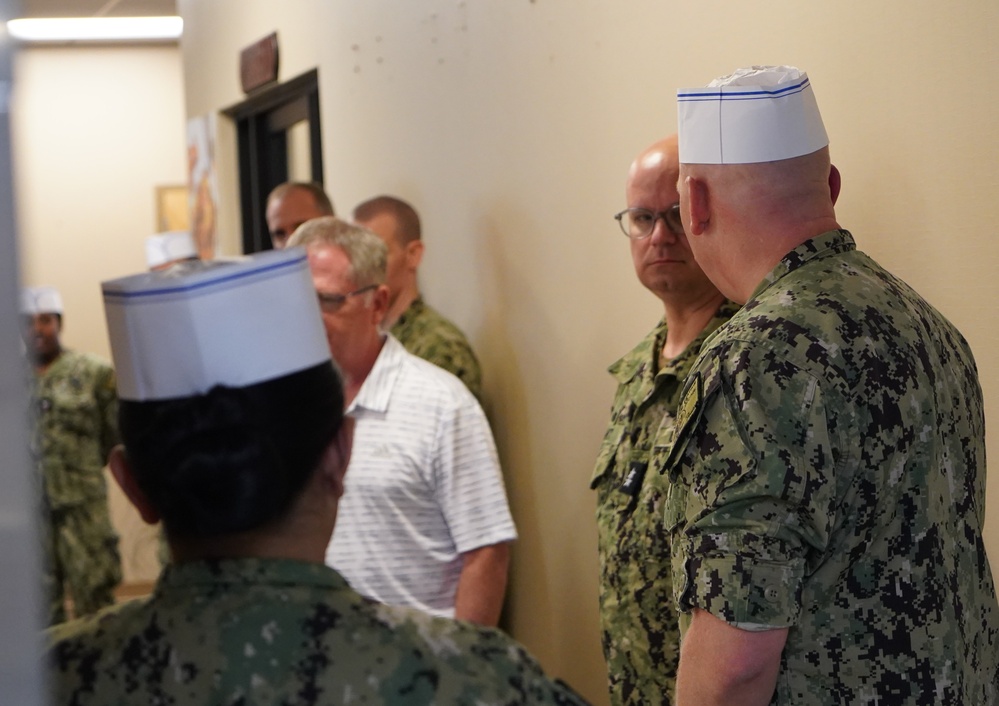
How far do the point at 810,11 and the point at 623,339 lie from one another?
85 cm

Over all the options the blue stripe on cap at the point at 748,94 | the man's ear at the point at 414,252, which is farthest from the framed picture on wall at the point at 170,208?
the blue stripe on cap at the point at 748,94

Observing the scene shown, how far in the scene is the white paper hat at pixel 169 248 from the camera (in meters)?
5.01

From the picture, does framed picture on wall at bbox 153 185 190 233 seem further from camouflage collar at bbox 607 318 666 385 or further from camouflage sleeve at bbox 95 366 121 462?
camouflage collar at bbox 607 318 666 385

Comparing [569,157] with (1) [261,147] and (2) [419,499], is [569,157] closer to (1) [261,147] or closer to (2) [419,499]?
(2) [419,499]

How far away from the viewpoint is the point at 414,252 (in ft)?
11.1

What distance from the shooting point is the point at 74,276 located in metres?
7.35

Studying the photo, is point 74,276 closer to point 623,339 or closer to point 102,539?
point 102,539

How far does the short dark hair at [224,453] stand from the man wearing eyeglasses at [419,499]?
4.45ft

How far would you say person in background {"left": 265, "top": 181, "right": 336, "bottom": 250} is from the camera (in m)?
3.92

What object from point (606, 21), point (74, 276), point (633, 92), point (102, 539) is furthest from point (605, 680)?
point (74, 276)

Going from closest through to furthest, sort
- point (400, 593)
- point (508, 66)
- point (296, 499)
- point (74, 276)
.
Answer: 1. point (296, 499)
2. point (400, 593)
3. point (508, 66)
4. point (74, 276)

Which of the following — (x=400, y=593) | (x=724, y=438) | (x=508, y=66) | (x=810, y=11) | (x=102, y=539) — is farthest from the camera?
(x=102, y=539)

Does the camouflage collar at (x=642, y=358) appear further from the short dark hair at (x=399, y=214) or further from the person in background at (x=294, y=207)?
the person in background at (x=294, y=207)

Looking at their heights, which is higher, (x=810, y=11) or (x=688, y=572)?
(x=810, y=11)
